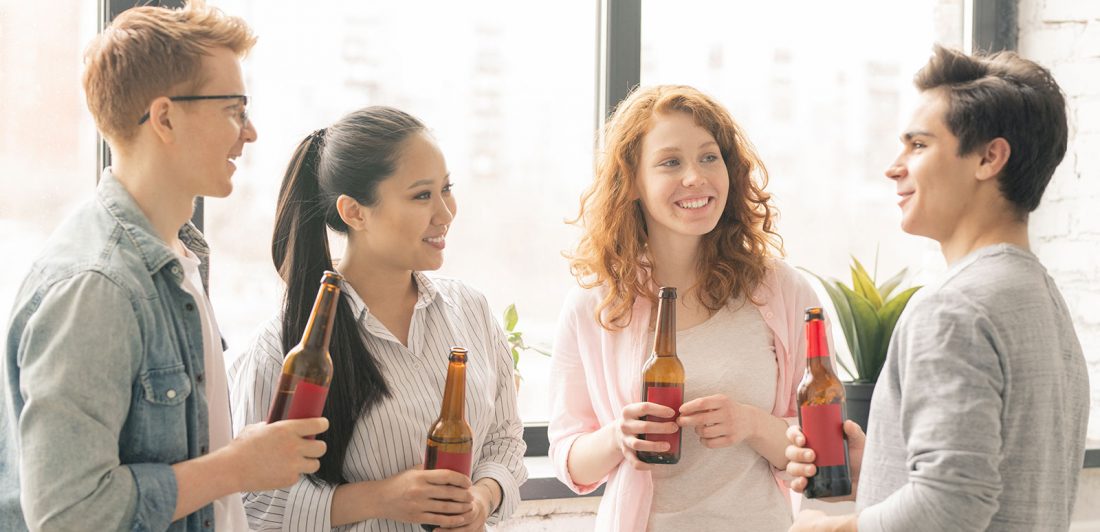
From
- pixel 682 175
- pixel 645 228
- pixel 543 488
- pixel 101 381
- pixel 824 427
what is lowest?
pixel 543 488

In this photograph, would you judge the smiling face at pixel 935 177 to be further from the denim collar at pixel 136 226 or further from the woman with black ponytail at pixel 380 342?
the denim collar at pixel 136 226

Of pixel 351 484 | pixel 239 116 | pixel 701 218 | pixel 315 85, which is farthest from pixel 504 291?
pixel 239 116

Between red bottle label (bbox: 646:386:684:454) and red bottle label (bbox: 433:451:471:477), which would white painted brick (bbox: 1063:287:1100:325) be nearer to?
red bottle label (bbox: 646:386:684:454)

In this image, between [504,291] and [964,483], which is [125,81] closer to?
[964,483]

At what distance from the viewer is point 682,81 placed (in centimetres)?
250

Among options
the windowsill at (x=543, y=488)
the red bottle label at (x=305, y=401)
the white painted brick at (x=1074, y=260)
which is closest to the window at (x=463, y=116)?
the windowsill at (x=543, y=488)

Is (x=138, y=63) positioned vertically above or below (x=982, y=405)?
above

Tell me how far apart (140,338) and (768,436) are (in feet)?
3.19

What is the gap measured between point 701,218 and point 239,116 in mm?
795

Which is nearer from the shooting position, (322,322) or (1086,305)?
(322,322)

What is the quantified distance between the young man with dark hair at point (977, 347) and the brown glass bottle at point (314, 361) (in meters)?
0.63

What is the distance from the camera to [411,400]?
1518 mm

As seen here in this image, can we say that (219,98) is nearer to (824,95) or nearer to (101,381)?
(101,381)

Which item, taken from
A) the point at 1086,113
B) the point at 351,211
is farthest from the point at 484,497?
the point at 1086,113
